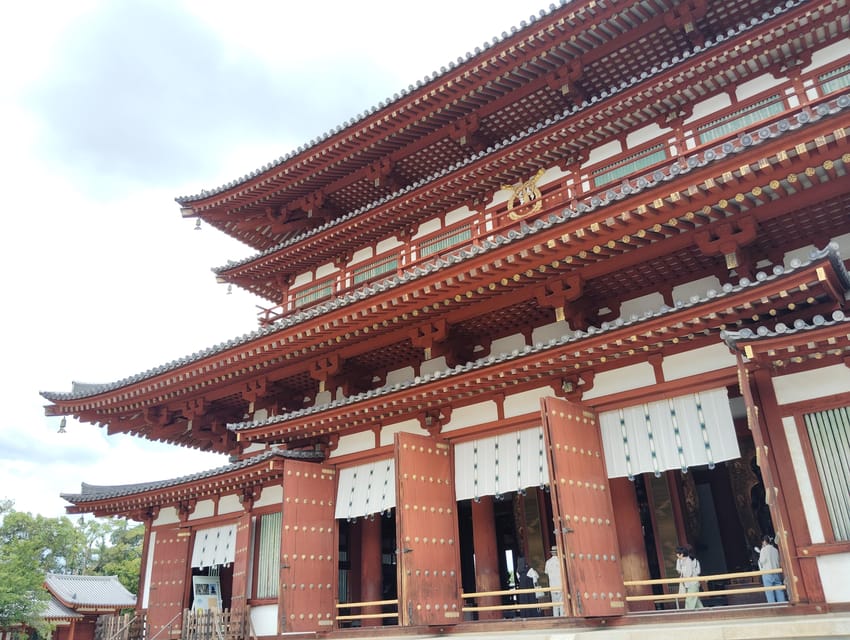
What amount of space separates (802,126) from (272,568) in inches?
431

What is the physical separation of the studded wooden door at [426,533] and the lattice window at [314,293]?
602 centimetres

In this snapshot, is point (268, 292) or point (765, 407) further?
point (268, 292)

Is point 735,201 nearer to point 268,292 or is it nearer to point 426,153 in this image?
point 426,153

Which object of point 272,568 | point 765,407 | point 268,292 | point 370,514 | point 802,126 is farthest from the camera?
point 268,292

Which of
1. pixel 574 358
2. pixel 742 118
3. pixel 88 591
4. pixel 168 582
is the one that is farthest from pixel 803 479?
pixel 88 591

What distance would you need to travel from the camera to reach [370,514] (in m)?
11.1

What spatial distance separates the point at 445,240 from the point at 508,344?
3.31 meters

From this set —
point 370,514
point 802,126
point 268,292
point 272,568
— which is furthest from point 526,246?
point 268,292

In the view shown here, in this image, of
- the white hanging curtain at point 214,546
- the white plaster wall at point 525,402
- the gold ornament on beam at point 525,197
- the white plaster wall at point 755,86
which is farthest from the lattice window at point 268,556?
the white plaster wall at point 755,86

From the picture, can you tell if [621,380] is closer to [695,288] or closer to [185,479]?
[695,288]

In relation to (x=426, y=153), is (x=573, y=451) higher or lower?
lower

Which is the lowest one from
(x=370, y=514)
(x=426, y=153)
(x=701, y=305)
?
(x=370, y=514)

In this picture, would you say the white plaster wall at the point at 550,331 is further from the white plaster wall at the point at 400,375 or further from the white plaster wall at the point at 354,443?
the white plaster wall at the point at 354,443

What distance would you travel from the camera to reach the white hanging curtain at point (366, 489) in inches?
432
